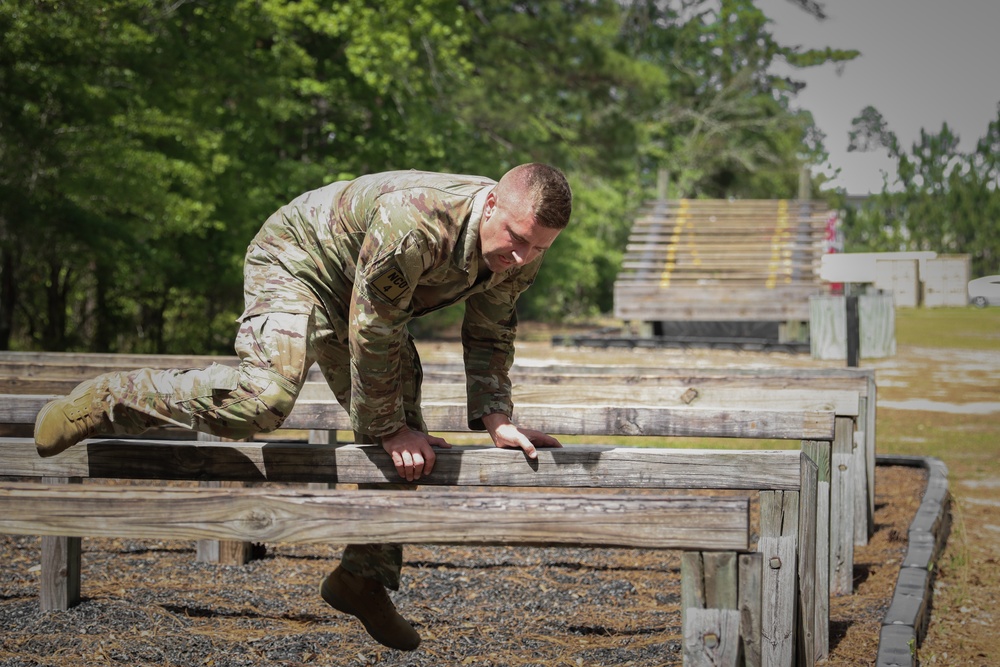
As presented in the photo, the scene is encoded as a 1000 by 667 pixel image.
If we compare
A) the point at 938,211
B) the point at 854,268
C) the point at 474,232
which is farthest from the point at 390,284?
the point at 938,211

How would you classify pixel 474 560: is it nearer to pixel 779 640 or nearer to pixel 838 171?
pixel 779 640

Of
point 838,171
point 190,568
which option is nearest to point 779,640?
point 190,568

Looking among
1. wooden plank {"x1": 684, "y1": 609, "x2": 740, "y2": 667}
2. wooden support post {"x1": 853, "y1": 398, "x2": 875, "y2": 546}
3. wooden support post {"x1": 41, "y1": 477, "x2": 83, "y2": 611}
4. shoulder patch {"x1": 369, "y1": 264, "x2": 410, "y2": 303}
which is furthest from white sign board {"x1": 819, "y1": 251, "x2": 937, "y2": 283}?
wooden plank {"x1": 684, "y1": 609, "x2": 740, "y2": 667}

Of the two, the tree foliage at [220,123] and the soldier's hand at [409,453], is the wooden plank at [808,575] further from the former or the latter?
the tree foliage at [220,123]

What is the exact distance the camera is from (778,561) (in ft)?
11.7

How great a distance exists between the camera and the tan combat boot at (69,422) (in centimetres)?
356

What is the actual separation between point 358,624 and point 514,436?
69.4 inches

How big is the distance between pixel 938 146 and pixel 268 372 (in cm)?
8269

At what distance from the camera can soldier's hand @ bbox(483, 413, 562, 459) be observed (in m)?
3.46

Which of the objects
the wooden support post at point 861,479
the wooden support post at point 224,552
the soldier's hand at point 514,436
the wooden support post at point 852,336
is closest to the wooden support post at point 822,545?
the wooden support post at point 861,479

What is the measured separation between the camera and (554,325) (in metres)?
33.4

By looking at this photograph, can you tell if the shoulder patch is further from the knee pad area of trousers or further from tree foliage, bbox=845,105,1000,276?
tree foliage, bbox=845,105,1000,276

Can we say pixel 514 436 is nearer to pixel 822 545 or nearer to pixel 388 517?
pixel 388 517

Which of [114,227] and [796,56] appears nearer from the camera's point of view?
[114,227]
